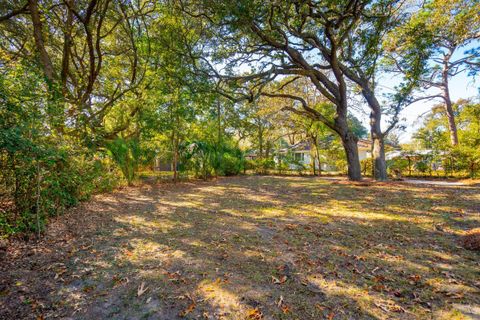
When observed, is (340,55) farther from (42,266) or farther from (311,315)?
(42,266)

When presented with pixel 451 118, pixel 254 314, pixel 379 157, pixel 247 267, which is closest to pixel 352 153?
pixel 379 157

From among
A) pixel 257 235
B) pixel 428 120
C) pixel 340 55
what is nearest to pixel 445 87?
pixel 428 120

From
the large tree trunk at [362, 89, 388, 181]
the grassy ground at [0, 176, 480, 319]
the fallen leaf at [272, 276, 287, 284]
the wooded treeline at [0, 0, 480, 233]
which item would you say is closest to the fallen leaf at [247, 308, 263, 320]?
the grassy ground at [0, 176, 480, 319]

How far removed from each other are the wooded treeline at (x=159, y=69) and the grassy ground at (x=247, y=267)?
1146 millimetres

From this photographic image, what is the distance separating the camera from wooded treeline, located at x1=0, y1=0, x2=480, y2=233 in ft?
11.4

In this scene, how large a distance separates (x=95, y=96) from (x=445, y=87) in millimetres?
20629

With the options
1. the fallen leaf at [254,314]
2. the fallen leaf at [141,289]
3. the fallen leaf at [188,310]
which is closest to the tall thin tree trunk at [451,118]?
the fallen leaf at [254,314]

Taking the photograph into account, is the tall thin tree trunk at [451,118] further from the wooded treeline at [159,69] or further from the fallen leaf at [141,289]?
the fallen leaf at [141,289]

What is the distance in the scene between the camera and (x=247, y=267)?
8.21 feet

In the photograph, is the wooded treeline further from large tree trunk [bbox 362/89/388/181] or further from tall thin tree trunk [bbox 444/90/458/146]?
tall thin tree trunk [bbox 444/90/458/146]

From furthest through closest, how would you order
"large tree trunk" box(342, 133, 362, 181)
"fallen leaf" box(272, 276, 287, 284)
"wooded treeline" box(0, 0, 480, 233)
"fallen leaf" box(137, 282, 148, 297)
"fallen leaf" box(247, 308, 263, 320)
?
1. "large tree trunk" box(342, 133, 362, 181)
2. "wooded treeline" box(0, 0, 480, 233)
3. "fallen leaf" box(272, 276, 287, 284)
4. "fallen leaf" box(137, 282, 148, 297)
5. "fallen leaf" box(247, 308, 263, 320)

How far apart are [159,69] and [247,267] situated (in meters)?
7.93

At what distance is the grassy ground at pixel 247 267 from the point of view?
6.05ft

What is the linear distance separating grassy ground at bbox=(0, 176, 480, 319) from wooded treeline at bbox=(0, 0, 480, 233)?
115cm
